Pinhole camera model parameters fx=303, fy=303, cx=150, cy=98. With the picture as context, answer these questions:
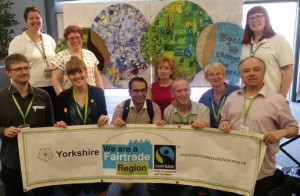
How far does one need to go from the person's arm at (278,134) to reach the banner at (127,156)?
1.15ft

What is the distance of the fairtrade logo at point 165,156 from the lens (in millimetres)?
2592

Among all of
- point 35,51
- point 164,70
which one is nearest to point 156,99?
point 164,70

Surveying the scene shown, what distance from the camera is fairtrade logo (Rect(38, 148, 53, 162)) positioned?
103 inches

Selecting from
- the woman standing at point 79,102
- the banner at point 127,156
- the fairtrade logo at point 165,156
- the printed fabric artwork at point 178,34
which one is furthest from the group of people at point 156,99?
the printed fabric artwork at point 178,34

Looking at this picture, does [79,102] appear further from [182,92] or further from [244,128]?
[244,128]

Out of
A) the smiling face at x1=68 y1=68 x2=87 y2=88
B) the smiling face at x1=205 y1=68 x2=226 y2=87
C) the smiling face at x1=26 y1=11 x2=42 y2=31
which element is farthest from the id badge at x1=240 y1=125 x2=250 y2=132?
the smiling face at x1=26 y1=11 x2=42 y2=31

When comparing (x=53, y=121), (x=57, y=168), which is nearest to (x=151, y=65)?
(x=53, y=121)

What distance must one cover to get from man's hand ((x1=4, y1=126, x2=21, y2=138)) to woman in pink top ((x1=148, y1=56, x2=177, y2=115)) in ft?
4.63

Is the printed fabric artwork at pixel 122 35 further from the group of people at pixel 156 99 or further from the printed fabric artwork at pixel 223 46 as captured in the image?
the group of people at pixel 156 99

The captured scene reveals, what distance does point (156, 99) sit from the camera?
3.35 m

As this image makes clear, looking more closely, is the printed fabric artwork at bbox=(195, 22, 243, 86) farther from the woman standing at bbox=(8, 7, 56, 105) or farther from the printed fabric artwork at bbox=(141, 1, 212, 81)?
the woman standing at bbox=(8, 7, 56, 105)

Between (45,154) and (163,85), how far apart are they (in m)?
1.45

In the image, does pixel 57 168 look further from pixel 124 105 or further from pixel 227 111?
pixel 227 111

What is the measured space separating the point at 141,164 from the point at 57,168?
74 cm
